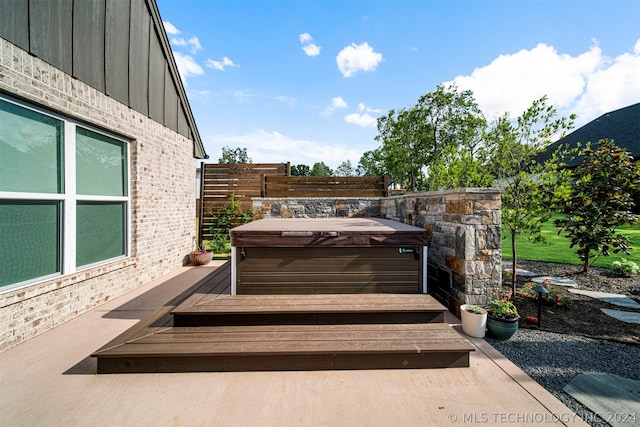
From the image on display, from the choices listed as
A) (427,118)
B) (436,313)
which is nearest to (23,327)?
(436,313)

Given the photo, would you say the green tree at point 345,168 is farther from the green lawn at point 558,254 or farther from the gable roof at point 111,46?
the gable roof at point 111,46

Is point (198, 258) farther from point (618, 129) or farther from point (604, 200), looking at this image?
point (618, 129)

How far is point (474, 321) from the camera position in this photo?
2611 mm

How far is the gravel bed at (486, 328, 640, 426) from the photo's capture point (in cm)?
198

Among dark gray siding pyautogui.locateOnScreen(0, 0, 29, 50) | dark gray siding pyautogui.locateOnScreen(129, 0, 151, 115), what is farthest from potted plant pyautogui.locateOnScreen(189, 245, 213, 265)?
dark gray siding pyautogui.locateOnScreen(0, 0, 29, 50)

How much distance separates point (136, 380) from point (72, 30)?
13.4ft

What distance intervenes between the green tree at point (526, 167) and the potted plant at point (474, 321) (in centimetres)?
142

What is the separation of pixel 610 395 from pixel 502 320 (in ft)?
2.63

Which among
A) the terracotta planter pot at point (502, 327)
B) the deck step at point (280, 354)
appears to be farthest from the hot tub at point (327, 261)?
the terracotta planter pot at point (502, 327)

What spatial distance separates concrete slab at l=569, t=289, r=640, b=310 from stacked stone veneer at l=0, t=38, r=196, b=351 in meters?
6.96

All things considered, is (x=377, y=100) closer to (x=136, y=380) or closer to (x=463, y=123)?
(x=463, y=123)

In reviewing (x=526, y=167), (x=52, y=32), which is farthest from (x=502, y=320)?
(x=52, y=32)

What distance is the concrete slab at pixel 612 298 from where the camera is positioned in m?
3.50

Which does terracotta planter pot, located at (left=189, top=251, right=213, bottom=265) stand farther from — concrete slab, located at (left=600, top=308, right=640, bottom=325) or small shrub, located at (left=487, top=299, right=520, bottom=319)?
concrete slab, located at (left=600, top=308, right=640, bottom=325)
